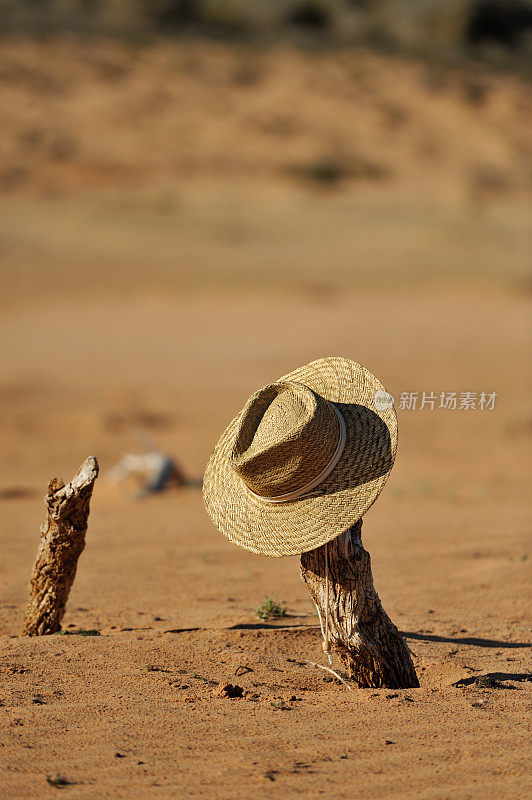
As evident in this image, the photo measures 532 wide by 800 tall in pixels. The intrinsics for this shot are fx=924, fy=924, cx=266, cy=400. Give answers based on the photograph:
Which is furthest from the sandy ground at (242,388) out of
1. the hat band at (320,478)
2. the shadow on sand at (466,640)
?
the hat band at (320,478)

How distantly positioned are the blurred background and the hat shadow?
2.56m

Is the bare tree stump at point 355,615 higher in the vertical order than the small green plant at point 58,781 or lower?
higher

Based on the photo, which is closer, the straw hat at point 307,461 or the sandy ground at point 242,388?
the sandy ground at point 242,388

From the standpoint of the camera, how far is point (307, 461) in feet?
12.4

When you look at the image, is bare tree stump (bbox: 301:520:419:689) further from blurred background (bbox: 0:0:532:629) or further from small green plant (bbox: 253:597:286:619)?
blurred background (bbox: 0:0:532:629)

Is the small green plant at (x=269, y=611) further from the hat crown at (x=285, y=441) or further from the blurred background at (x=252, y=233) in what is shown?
the hat crown at (x=285, y=441)

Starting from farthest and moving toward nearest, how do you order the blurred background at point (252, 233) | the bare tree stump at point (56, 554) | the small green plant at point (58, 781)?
the blurred background at point (252, 233)
the bare tree stump at point (56, 554)
the small green plant at point (58, 781)

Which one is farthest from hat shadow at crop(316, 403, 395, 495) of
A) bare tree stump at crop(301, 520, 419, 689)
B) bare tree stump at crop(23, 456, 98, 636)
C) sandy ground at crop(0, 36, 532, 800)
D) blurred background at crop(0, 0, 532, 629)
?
blurred background at crop(0, 0, 532, 629)

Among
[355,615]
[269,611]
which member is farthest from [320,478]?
[269,611]

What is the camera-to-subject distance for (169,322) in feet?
72.9

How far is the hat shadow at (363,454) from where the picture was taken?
12.5ft

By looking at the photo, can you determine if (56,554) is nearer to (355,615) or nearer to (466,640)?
(355,615)

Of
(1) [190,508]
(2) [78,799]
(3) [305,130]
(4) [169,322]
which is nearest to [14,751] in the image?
(2) [78,799]

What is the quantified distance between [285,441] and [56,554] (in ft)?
5.68
